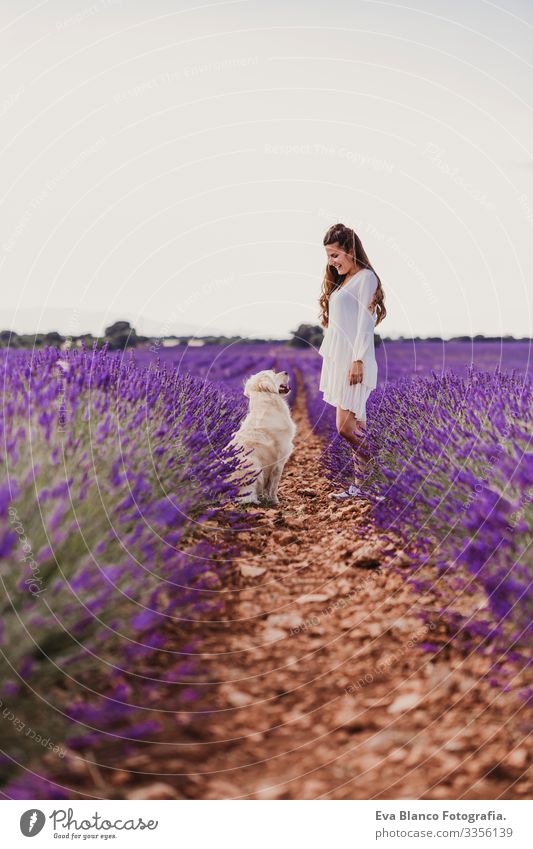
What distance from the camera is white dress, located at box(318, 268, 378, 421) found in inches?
177

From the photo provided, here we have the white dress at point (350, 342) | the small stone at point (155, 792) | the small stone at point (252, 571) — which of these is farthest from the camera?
the white dress at point (350, 342)

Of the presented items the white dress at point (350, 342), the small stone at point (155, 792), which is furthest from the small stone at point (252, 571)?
the white dress at point (350, 342)

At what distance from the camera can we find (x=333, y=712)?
2.11 meters

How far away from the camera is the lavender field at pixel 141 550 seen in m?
1.84

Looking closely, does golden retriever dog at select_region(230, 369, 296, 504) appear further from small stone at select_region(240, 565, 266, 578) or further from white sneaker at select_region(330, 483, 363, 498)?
small stone at select_region(240, 565, 266, 578)

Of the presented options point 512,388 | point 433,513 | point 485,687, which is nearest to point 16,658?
point 485,687

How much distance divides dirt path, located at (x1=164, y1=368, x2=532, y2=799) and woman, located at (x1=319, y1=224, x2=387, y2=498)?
1746 millimetres

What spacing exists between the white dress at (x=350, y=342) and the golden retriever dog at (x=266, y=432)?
40 cm

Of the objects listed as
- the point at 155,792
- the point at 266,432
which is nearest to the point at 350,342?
the point at 266,432

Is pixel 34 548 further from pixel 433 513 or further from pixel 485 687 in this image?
pixel 433 513

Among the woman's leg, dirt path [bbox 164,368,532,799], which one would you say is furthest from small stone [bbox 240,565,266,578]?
the woman's leg

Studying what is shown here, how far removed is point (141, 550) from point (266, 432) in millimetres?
2238

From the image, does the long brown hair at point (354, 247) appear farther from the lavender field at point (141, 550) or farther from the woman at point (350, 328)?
the lavender field at point (141, 550)

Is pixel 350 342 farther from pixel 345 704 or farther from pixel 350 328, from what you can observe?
pixel 345 704
